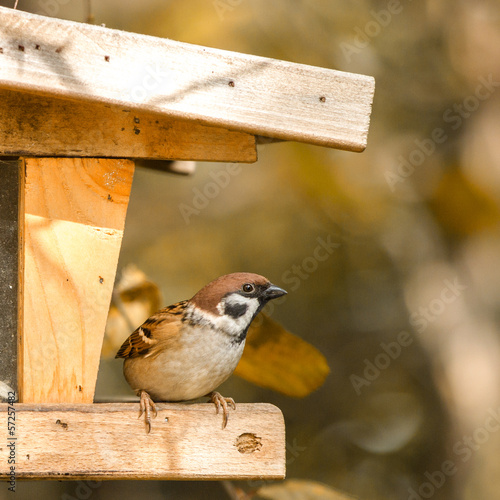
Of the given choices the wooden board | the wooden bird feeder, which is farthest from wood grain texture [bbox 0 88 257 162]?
the wooden board

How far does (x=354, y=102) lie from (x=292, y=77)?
0.22 m

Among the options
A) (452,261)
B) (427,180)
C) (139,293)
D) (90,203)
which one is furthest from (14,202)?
(427,180)

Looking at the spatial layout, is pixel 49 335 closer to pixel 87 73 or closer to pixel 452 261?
pixel 87 73

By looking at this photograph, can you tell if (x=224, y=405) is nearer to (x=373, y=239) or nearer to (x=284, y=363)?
(x=284, y=363)

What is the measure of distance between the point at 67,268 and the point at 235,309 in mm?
697

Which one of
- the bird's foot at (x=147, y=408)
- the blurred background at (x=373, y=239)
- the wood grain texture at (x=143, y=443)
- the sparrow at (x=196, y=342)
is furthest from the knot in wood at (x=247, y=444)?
the blurred background at (x=373, y=239)

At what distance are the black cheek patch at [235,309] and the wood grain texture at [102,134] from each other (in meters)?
0.58

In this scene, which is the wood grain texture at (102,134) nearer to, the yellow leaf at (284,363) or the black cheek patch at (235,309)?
the black cheek patch at (235,309)

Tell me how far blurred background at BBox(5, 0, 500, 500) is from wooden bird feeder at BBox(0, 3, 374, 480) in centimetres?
100

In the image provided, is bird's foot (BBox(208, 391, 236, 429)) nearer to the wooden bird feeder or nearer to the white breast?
the wooden bird feeder

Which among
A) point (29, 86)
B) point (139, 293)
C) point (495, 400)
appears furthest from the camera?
point (495, 400)

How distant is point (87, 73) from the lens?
7.45 ft

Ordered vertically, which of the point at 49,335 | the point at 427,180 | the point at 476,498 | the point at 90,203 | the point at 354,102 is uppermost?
the point at 427,180

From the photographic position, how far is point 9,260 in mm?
2605
